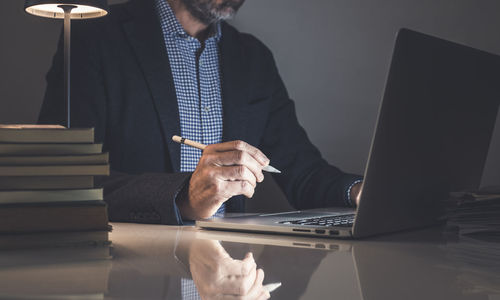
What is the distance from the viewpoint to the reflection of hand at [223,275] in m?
0.56

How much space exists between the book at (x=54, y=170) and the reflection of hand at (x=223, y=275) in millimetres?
178

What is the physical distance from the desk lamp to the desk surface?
0.72 metres

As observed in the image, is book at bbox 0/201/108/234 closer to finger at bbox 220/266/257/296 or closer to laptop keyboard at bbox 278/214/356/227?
finger at bbox 220/266/257/296

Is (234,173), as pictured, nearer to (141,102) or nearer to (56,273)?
(56,273)

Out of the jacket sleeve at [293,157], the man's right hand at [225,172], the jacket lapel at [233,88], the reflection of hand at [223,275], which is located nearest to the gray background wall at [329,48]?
the jacket sleeve at [293,157]

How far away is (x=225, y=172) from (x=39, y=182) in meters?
0.46

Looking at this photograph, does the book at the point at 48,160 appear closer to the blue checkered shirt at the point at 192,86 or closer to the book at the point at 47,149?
the book at the point at 47,149

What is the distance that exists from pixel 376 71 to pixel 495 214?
1.39m

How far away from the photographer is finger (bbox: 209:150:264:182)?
117cm

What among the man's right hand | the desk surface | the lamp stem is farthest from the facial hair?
the desk surface

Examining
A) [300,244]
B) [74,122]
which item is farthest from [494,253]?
[74,122]

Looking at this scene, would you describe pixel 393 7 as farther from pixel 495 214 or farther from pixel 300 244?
pixel 300 244

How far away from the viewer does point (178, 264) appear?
2.35 ft

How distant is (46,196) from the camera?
2.62ft
